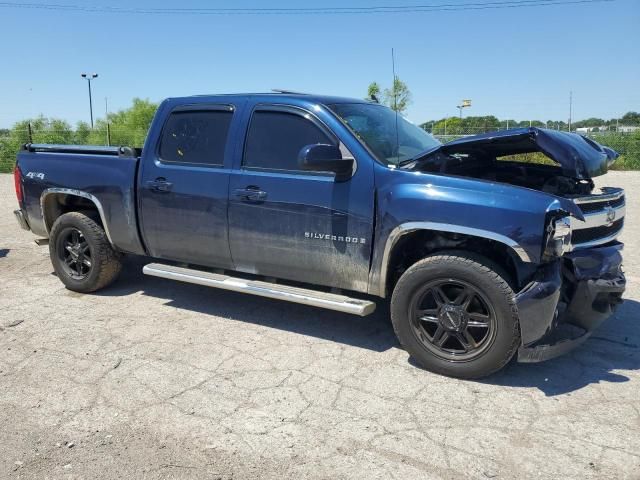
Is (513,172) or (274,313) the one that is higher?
(513,172)

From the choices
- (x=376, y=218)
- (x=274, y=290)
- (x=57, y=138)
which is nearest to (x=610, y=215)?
(x=376, y=218)

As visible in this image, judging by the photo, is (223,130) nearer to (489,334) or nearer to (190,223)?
(190,223)

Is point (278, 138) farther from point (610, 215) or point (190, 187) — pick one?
point (610, 215)

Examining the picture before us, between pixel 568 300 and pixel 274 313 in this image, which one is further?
pixel 274 313

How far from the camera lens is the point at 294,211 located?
4.15m

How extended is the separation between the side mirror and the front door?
96 mm

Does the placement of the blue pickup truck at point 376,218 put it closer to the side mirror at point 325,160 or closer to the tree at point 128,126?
the side mirror at point 325,160

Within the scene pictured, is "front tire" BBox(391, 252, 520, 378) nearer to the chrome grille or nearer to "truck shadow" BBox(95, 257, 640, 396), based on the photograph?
"truck shadow" BBox(95, 257, 640, 396)

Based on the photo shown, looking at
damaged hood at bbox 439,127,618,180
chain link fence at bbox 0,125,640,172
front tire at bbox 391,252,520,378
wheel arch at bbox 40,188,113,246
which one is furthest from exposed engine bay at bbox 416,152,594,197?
chain link fence at bbox 0,125,640,172

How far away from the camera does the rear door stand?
14.9ft

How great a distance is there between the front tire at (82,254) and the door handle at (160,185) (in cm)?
92

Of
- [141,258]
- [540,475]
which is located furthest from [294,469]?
[141,258]

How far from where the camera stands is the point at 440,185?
3633 millimetres

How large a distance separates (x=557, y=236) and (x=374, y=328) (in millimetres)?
1824
